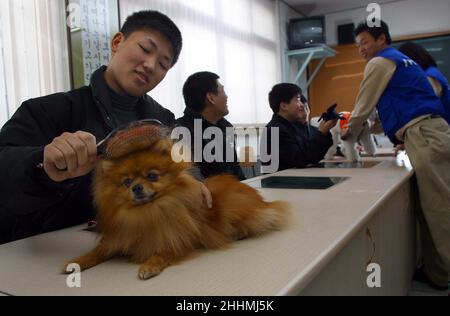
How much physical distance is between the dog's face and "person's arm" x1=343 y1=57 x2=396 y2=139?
1.59 meters

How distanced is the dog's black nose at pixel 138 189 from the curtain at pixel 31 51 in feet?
5.39

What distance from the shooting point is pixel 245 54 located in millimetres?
4262

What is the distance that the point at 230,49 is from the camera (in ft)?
13.0

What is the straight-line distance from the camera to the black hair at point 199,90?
6.72 feet

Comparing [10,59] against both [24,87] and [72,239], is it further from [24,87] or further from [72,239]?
[72,239]

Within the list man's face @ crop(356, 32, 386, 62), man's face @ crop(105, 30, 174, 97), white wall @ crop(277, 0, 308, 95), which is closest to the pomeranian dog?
man's face @ crop(105, 30, 174, 97)

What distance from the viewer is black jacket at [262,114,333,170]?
2277mm

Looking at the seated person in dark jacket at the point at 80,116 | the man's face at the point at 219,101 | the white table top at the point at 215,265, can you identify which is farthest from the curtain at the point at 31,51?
the white table top at the point at 215,265

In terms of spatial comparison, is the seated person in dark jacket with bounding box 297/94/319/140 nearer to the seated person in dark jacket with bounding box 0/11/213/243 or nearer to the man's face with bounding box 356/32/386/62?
the man's face with bounding box 356/32/386/62

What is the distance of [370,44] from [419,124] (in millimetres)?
567

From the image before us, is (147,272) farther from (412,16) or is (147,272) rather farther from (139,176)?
(412,16)

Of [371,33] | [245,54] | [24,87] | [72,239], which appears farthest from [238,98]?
[72,239]

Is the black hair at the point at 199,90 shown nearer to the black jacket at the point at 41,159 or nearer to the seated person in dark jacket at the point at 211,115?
the seated person in dark jacket at the point at 211,115
